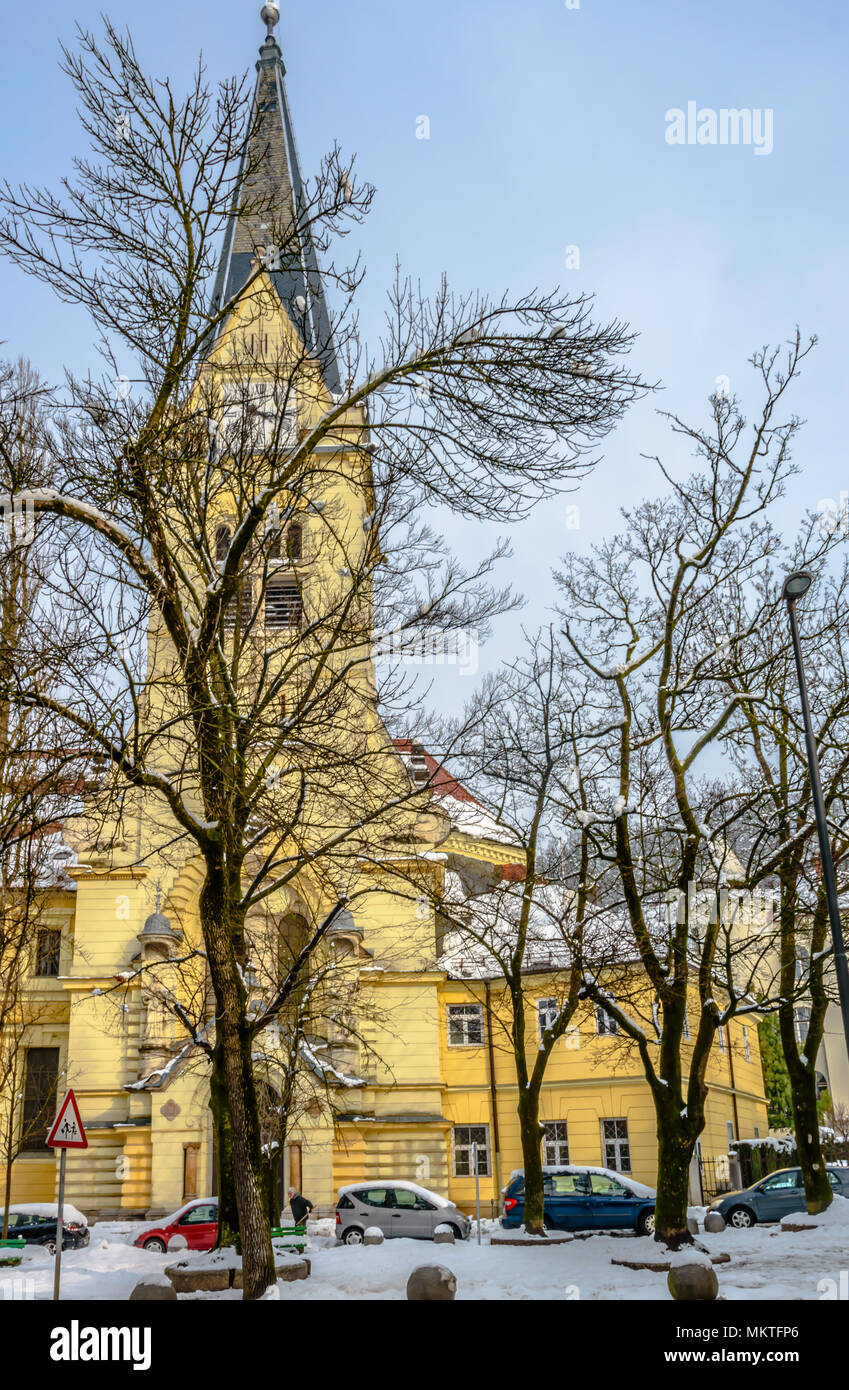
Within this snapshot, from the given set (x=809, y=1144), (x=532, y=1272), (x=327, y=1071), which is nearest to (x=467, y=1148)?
(x=327, y=1071)

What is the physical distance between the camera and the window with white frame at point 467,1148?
117ft

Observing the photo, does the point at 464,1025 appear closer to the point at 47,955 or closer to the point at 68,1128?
the point at 47,955

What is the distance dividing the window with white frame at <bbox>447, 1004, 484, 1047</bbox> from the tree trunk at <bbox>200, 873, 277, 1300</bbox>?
2405 centimetres

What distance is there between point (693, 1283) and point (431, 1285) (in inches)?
A: 110

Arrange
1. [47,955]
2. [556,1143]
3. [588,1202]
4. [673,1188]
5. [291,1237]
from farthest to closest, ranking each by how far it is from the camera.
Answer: [556,1143], [47,955], [588,1202], [291,1237], [673,1188]

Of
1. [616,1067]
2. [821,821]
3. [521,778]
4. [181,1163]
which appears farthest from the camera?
[616,1067]

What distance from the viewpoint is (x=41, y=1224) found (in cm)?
2825

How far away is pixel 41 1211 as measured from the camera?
28.6 meters

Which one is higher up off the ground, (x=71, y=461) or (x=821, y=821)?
(x=71, y=461)

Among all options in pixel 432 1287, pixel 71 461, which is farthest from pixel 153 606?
pixel 432 1287

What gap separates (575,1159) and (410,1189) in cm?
855

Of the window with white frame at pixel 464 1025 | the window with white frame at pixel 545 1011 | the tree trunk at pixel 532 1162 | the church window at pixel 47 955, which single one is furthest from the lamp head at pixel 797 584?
the window with white frame at pixel 464 1025

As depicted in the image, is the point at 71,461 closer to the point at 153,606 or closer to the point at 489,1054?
the point at 153,606

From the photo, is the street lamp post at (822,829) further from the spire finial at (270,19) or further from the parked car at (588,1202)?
the spire finial at (270,19)
